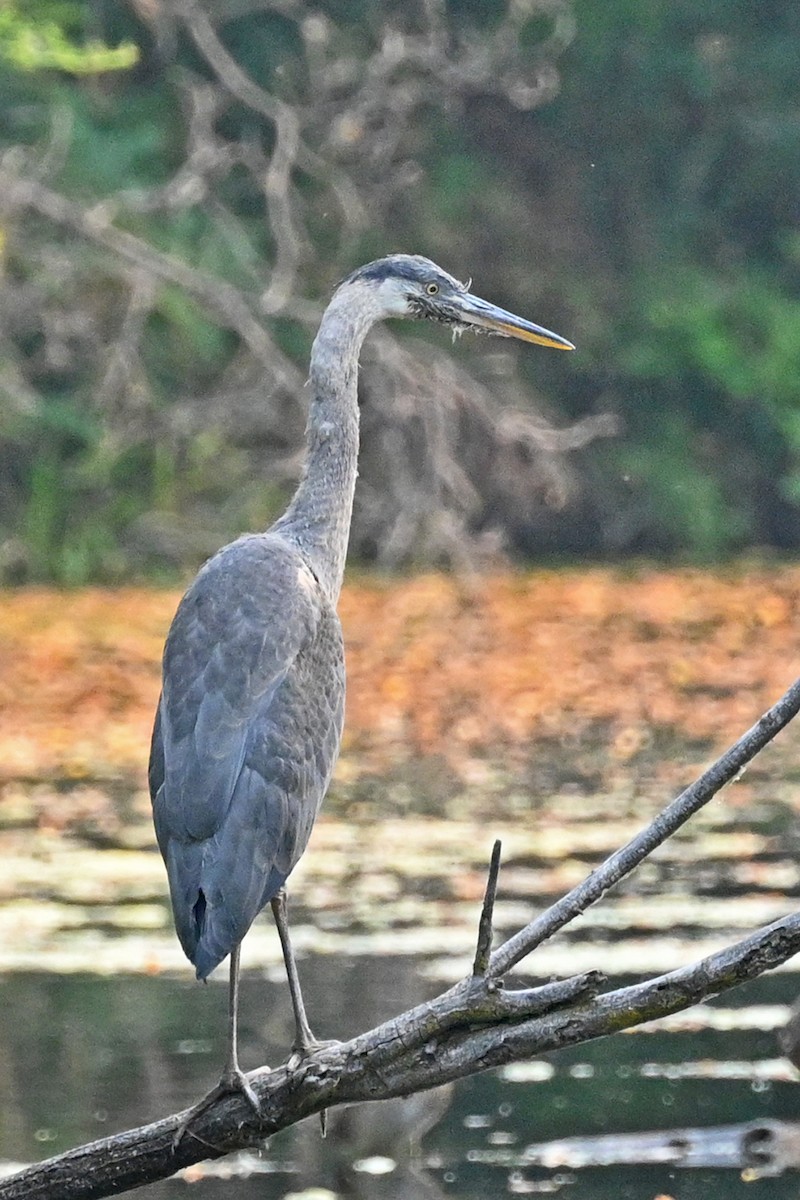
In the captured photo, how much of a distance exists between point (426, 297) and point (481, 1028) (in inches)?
81.4

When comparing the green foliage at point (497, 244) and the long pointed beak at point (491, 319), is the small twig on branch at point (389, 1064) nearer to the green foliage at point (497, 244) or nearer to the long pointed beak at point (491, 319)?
the long pointed beak at point (491, 319)

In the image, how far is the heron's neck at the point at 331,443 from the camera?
5.69 meters

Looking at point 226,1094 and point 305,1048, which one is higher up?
point 305,1048

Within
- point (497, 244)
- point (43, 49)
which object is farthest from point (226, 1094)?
point (497, 244)

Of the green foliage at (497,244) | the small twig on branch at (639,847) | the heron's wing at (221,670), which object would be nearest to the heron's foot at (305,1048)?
the heron's wing at (221,670)

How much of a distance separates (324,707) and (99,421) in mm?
15871

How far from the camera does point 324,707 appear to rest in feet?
17.1

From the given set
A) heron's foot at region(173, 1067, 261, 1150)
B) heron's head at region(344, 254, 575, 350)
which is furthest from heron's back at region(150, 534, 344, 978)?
heron's head at region(344, 254, 575, 350)

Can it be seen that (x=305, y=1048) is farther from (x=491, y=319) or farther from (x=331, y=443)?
(x=491, y=319)

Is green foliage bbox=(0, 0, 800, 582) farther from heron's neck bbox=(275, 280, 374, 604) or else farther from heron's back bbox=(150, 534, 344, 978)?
heron's back bbox=(150, 534, 344, 978)

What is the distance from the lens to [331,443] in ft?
18.9

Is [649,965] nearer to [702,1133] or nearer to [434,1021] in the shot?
[702,1133]

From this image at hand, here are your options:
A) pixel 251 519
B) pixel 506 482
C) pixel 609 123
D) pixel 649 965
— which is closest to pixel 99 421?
pixel 251 519

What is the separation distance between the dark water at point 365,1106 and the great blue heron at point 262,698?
4.00 ft
